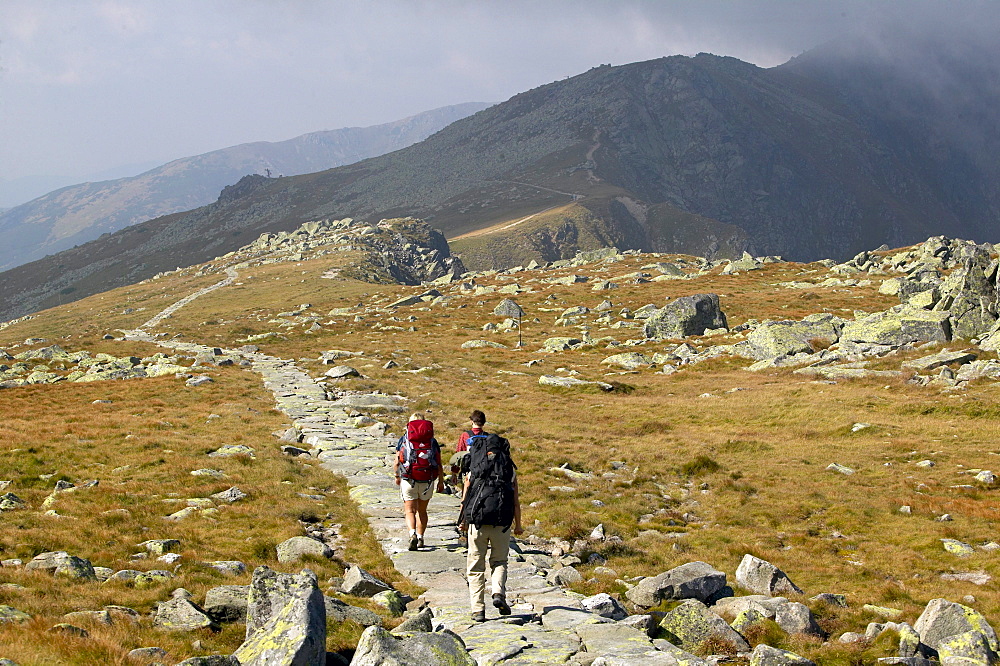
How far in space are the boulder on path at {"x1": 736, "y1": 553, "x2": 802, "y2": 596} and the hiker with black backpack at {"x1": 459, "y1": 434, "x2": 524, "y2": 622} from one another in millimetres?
5779

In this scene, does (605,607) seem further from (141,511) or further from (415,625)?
(141,511)

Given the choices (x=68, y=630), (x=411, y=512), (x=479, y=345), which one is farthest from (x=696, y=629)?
(x=479, y=345)

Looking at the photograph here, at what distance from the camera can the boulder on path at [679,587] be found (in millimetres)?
12227

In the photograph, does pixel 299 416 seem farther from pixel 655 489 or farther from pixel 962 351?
pixel 962 351

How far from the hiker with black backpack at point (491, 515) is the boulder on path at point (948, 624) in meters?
7.14

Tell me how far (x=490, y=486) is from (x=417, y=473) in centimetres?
413

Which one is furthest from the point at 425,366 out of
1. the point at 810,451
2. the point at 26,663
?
the point at 26,663

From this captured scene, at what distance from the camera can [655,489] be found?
23.2 meters

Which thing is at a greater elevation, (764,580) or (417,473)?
(417,473)

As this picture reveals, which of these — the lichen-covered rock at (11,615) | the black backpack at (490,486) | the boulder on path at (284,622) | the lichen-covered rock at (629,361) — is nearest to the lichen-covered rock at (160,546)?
the lichen-covered rock at (11,615)

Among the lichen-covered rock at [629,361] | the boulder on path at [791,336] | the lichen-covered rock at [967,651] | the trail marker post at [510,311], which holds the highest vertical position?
the trail marker post at [510,311]

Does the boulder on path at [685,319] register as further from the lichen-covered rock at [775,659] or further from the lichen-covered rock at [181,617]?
the lichen-covered rock at [181,617]

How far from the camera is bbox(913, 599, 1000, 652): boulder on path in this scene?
9.75m

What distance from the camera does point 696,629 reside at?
1030 centimetres
